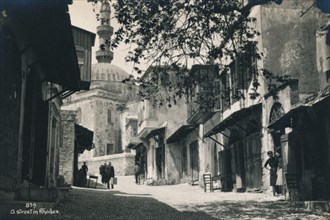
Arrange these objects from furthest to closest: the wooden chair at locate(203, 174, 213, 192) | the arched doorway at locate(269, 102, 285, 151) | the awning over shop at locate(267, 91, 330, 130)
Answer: the wooden chair at locate(203, 174, 213, 192) → the arched doorway at locate(269, 102, 285, 151) → the awning over shop at locate(267, 91, 330, 130)

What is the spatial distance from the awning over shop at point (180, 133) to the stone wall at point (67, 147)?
640 cm

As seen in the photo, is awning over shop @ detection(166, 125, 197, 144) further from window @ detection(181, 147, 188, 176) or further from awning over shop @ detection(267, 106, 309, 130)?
awning over shop @ detection(267, 106, 309, 130)

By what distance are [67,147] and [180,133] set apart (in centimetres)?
776

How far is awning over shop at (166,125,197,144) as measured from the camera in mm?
25513

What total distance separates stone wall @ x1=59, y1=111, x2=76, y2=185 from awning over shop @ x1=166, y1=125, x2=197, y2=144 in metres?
6.40

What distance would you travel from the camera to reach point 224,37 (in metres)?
11.6

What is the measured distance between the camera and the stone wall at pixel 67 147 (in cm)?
2177

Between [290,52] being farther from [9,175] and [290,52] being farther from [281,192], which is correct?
[9,175]

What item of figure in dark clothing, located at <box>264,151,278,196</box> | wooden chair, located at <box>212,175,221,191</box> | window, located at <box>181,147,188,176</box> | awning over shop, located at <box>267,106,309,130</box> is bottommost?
wooden chair, located at <box>212,175,221,191</box>

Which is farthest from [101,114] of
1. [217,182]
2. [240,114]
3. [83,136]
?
[240,114]

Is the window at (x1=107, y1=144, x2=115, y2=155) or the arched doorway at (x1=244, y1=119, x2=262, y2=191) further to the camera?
the window at (x1=107, y1=144, x2=115, y2=155)

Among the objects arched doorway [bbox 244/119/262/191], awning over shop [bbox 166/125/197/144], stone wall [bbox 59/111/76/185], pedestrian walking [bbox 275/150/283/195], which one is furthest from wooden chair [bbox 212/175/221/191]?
stone wall [bbox 59/111/76/185]

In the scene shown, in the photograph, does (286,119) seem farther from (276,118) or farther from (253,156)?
(253,156)

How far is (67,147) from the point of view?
22.0 metres
